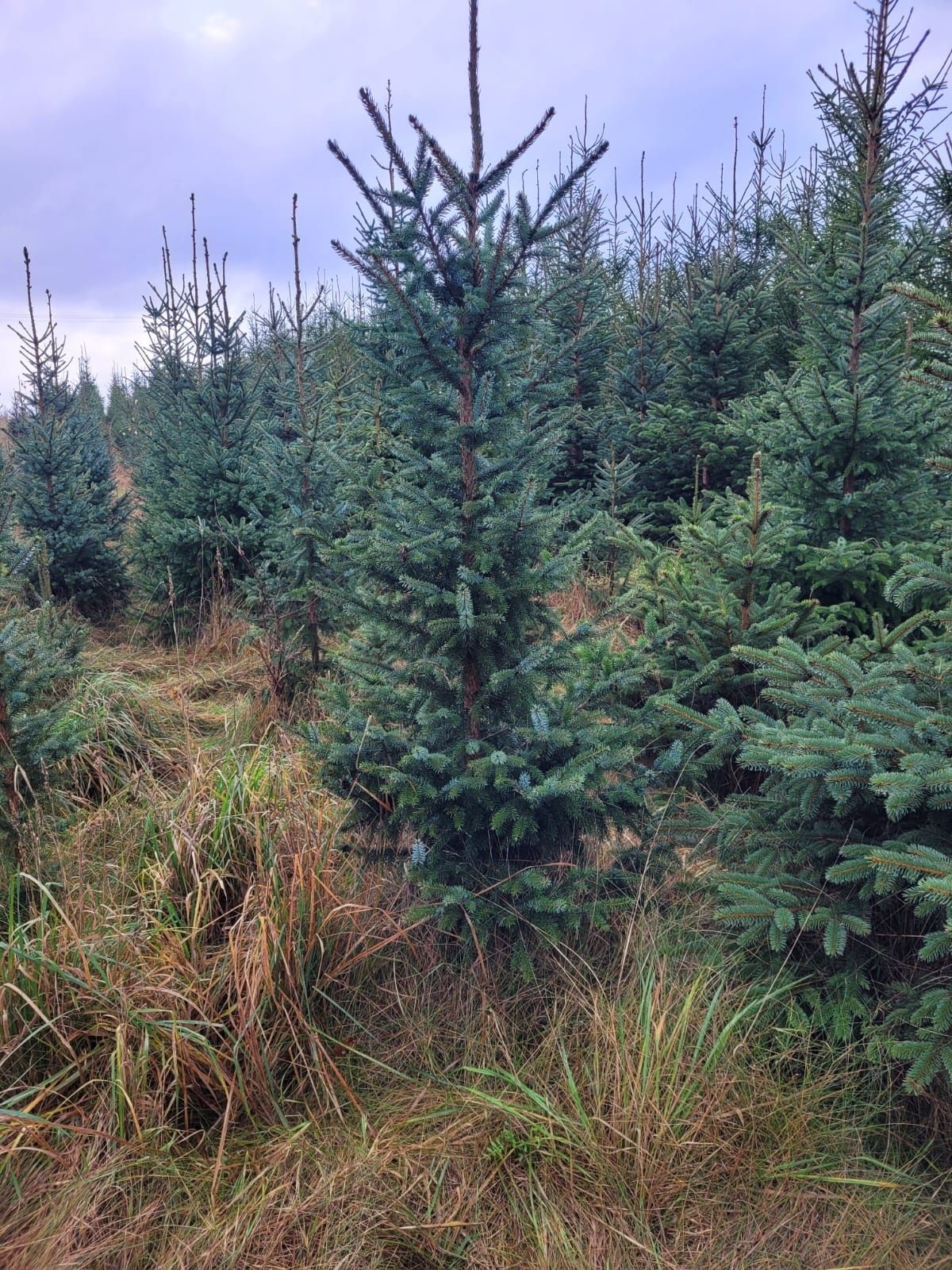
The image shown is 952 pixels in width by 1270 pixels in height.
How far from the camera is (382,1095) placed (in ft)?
8.38

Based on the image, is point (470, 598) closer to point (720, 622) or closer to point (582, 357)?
point (720, 622)

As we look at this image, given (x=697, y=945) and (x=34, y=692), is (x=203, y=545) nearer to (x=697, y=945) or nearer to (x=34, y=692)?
(x=34, y=692)

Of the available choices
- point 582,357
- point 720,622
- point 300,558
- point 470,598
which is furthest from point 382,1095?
point 582,357

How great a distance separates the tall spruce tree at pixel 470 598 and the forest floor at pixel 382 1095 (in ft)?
1.08

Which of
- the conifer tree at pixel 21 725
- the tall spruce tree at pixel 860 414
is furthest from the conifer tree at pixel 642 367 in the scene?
the conifer tree at pixel 21 725

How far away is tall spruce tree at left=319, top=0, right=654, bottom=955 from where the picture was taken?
2814 millimetres

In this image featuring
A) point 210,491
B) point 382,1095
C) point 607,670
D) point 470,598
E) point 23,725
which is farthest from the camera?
point 210,491

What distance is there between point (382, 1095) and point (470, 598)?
1582mm

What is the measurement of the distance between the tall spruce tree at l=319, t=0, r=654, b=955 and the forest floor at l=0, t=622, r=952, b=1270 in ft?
1.08

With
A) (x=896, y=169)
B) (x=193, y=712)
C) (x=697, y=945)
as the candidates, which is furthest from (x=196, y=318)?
(x=697, y=945)

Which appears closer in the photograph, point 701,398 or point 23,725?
point 23,725

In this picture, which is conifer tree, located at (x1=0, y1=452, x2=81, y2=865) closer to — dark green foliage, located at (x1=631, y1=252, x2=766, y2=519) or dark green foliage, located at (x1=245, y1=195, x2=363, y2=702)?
dark green foliage, located at (x1=245, y1=195, x2=363, y2=702)

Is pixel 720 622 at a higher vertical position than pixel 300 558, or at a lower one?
lower

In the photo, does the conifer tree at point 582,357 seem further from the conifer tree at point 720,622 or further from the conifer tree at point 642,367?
the conifer tree at point 720,622
